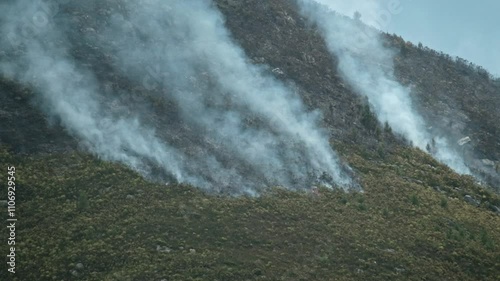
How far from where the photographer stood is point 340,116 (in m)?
36.7

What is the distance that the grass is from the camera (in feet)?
60.6

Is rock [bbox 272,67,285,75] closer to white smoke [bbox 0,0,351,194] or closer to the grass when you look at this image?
white smoke [bbox 0,0,351,194]

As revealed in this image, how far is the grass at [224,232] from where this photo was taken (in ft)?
60.6

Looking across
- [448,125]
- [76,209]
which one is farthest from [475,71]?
[76,209]

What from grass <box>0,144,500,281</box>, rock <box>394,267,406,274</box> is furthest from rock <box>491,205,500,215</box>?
rock <box>394,267,406,274</box>

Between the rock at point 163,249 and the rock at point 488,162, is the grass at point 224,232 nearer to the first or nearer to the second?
the rock at point 163,249

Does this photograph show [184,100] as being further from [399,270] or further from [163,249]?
[399,270]

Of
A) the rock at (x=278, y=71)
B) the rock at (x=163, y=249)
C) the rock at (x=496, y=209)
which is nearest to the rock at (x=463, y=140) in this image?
the rock at (x=496, y=209)

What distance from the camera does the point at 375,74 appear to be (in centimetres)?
4359

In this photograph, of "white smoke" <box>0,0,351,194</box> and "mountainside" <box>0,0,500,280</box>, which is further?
"white smoke" <box>0,0,351,194</box>

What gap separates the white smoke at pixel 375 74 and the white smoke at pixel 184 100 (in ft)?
25.9

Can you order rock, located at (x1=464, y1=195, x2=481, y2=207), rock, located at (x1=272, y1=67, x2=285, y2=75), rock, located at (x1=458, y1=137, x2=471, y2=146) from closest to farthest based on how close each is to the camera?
rock, located at (x1=464, y1=195, x2=481, y2=207), rock, located at (x1=458, y1=137, x2=471, y2=146), rock, located at (x1=272, y1=67, x2=285, y2=75)

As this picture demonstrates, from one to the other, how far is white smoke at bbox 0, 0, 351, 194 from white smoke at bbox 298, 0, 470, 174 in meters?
7.89

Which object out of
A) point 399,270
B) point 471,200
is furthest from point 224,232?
point 471,200
